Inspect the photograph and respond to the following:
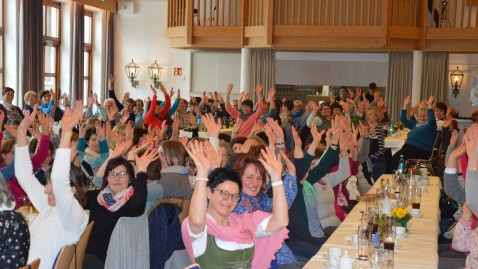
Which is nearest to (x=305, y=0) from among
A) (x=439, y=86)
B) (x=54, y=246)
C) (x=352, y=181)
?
(x=439, y=86)

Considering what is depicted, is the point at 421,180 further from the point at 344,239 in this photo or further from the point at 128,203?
the point at 128,203

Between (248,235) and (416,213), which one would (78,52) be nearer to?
(416,213)

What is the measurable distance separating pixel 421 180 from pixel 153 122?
15.0 feet

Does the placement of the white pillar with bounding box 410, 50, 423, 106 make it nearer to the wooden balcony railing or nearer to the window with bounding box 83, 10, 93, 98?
the wooden balcony railing

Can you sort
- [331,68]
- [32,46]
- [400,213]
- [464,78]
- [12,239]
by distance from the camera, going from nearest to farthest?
[12,239] → [400,213] → [32,46] → [464,78] → [331,68]

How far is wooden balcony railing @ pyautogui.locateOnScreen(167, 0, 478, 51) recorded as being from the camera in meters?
15.2

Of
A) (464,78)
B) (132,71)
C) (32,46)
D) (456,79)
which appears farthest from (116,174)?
(132,71)

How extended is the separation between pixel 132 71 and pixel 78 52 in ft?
7.89

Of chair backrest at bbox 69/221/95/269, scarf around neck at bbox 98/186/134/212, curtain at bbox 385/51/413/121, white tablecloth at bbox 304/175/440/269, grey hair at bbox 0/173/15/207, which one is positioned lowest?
white tablecloth at bbox 304/175/440/269

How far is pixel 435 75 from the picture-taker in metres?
16.5

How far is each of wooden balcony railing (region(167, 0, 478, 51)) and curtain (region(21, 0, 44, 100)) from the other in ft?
10.8

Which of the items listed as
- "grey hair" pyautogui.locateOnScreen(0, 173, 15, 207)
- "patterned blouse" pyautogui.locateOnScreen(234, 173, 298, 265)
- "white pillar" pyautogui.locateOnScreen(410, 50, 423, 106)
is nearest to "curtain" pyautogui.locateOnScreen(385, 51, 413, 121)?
"white pillar" pyautogui.locateOnScreen(410, 50, 423, 106)

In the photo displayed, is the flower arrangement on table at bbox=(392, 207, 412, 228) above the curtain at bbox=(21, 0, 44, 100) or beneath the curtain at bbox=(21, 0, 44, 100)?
beneath

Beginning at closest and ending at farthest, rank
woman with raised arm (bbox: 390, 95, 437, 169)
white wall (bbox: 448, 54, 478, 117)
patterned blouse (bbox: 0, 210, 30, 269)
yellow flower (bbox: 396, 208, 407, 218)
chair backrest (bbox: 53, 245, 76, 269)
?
1. patterned blouse (bbox: 0, 210, 30, 269)
2. chair backrest (bbox: 53, 245, 76, 269)
3. yellow flower (bbox: 396, 208, 407, 218)
4. woman with raised arm (bbox: 390, 95, 437, 169)
5. white wall (bbox: 448, 54, 478, 117)
